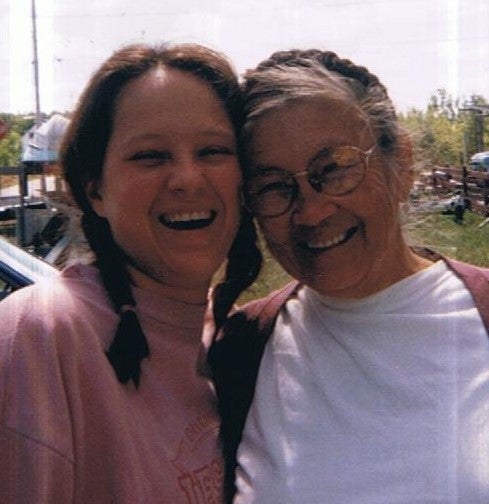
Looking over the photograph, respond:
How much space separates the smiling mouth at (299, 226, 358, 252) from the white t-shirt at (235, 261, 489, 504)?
119 millimetres

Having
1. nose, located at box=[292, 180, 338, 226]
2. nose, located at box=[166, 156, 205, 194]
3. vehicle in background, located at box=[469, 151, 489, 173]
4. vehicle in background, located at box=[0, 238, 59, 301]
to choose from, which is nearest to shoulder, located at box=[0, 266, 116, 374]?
nose, located at box=[166, 156, 205, 194]

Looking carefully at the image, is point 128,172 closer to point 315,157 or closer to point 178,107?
point 178,107

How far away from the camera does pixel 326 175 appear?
1.84 meters

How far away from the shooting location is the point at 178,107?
175 centimetres

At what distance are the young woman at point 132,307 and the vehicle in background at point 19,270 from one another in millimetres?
1103

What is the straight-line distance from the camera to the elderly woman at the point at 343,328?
162 centimetres

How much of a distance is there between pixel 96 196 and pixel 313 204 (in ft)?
1.48

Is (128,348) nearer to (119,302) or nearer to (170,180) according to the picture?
(119,302)

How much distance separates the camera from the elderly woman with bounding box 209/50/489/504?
162 cm

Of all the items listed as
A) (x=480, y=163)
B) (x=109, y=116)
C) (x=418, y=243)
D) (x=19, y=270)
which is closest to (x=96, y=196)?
(x=109, y=116)

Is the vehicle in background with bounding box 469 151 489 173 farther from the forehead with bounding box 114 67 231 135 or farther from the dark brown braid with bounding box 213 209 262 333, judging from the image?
the forehead with bounding box 114 67 231 135

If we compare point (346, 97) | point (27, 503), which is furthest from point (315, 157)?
point (27, 503)

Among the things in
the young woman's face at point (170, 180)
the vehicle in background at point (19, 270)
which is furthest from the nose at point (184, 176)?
the vehicle in background at point (19, 270)

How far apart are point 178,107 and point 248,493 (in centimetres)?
76
